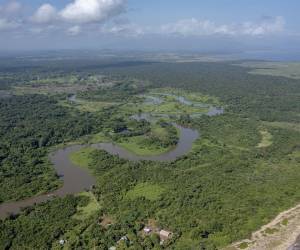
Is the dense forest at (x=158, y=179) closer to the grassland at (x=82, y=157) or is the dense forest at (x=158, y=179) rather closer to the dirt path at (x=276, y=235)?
the grassland at (x=82, y=157)

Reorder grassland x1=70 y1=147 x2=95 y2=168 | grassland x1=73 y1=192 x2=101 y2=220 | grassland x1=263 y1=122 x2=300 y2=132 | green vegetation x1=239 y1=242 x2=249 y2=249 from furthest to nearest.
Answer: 1. grassland x1=263 y1=122 x2=300 y2=132
2. grassland x1=70 y1=147 x2=95 y2=168
3. grassland x1=73 y1=192 x2=101 y2=220
4. green vegetation x1=239 y1=242 x2=249 y2=249

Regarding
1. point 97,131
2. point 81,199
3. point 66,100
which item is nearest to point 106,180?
point 81,199

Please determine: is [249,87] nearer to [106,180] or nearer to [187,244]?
[106,180]

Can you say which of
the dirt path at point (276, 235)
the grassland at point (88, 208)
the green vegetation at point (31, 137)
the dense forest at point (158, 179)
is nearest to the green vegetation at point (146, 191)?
the dense forest at point (158, 179)

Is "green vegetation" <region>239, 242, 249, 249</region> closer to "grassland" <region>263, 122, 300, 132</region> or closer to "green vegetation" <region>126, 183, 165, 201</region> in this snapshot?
"green vegetation" <region>126, 183, 165, 201</region>

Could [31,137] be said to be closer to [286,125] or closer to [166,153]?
[166,153]

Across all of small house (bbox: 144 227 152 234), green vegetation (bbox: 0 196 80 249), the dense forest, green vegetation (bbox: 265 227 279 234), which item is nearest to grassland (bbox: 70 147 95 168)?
the dense forest
